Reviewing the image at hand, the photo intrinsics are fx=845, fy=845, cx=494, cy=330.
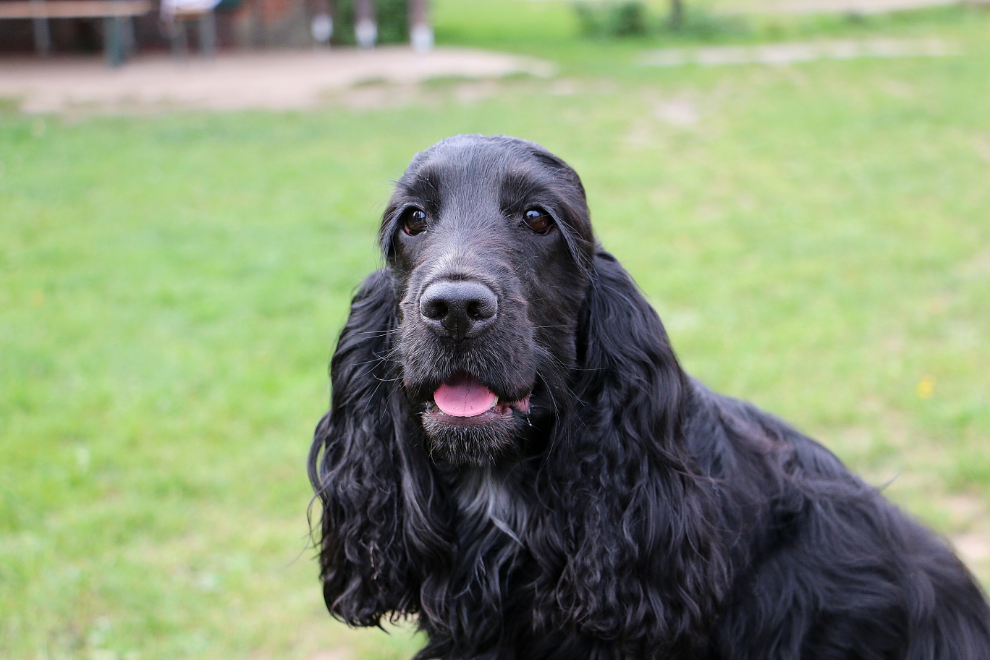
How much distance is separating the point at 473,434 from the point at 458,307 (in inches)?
14.2

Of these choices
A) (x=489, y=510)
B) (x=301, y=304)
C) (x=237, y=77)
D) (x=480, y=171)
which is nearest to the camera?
(x=480, y=171)

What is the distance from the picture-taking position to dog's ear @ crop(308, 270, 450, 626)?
8.38ft

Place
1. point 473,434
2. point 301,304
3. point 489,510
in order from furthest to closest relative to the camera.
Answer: point 301,304, point 489,510, point 473,434

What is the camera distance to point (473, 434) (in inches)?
88.4

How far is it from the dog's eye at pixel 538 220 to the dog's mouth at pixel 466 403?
48 centimetres

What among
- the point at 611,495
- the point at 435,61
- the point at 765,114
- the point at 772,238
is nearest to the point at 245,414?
the point at 611,495

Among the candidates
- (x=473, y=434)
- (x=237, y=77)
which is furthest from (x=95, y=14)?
(x=473, y=434)

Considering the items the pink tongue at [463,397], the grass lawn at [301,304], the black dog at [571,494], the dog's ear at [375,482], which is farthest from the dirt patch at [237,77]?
the pink tongue at [463,397]

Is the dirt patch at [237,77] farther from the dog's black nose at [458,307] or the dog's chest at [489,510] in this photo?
the dog's black nose at [458,307]

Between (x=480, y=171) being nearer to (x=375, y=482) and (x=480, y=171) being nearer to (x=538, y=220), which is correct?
(x=538, y=220)

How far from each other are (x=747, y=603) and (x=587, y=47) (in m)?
20.1

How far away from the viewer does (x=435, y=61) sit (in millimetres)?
17969

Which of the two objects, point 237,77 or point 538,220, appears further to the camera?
point 237,77

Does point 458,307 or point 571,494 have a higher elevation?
point 458,307
